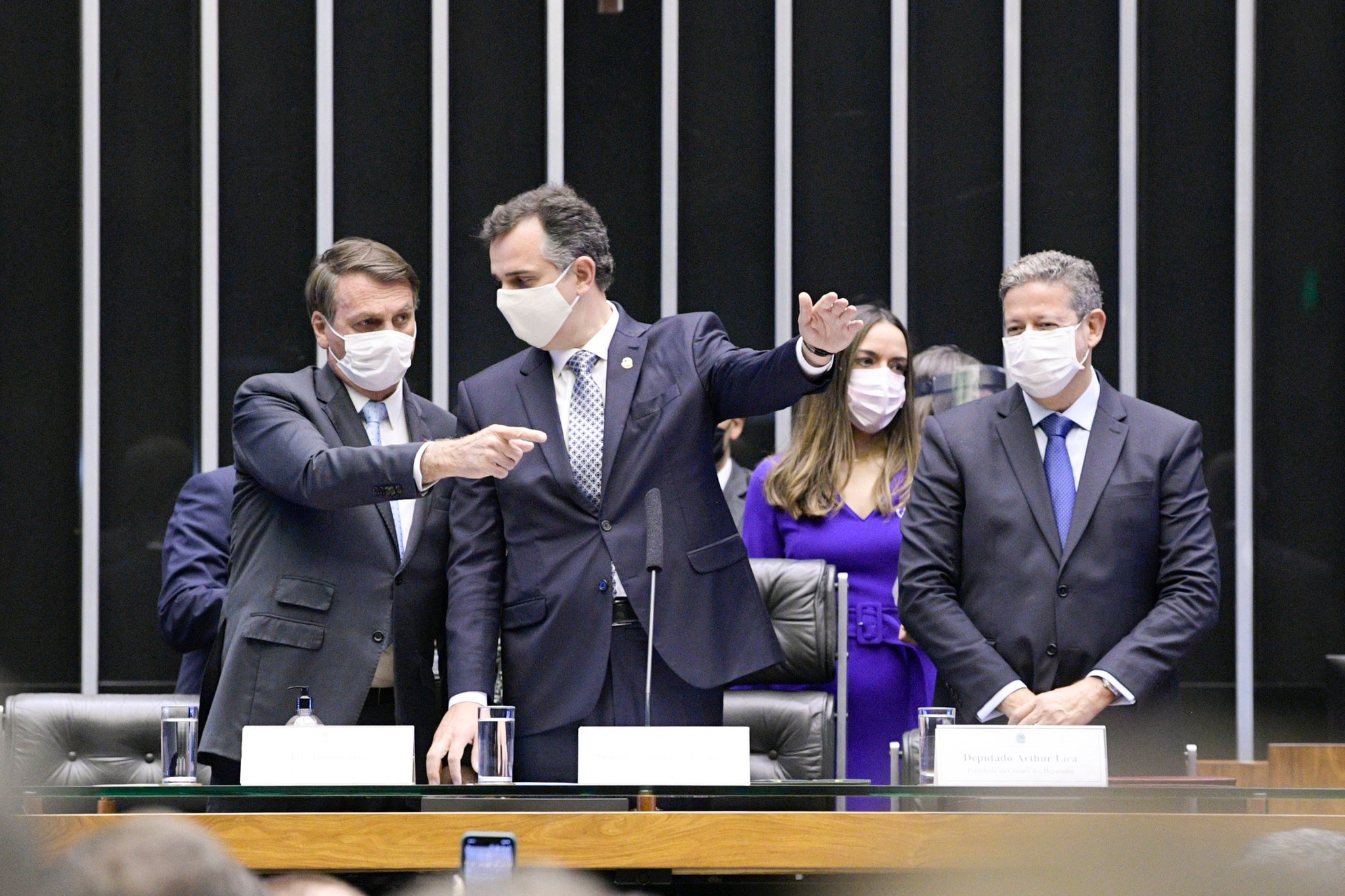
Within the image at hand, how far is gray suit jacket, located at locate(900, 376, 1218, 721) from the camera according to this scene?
9.89 feet

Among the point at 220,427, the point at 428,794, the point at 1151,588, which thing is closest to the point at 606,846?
the point at 428,794

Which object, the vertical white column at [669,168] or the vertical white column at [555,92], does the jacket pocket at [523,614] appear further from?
the vertical white column at [555,92]

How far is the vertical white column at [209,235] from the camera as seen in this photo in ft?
19.5

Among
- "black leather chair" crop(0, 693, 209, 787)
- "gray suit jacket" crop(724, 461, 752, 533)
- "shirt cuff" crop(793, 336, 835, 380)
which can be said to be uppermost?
"shirt cuff" crop(793, 336, 835, 380)

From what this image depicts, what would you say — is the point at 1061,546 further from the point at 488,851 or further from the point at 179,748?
the point at 488,851

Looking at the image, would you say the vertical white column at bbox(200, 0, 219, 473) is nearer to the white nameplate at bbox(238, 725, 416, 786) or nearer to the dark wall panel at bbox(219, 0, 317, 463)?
the dark wall panel at bbox(219, 0, 317, 463)

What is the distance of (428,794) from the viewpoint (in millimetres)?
2084

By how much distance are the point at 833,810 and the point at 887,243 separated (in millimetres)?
4202

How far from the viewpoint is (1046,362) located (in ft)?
10.5

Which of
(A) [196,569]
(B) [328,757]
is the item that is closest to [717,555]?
(B) [328,757]

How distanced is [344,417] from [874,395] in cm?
121

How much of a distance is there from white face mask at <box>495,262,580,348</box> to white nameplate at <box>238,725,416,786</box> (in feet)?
3.21

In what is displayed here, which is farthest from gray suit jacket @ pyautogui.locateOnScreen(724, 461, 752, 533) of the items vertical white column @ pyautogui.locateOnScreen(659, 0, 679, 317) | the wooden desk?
the wooden desk

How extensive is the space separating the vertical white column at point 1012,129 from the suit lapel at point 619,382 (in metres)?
3.17
